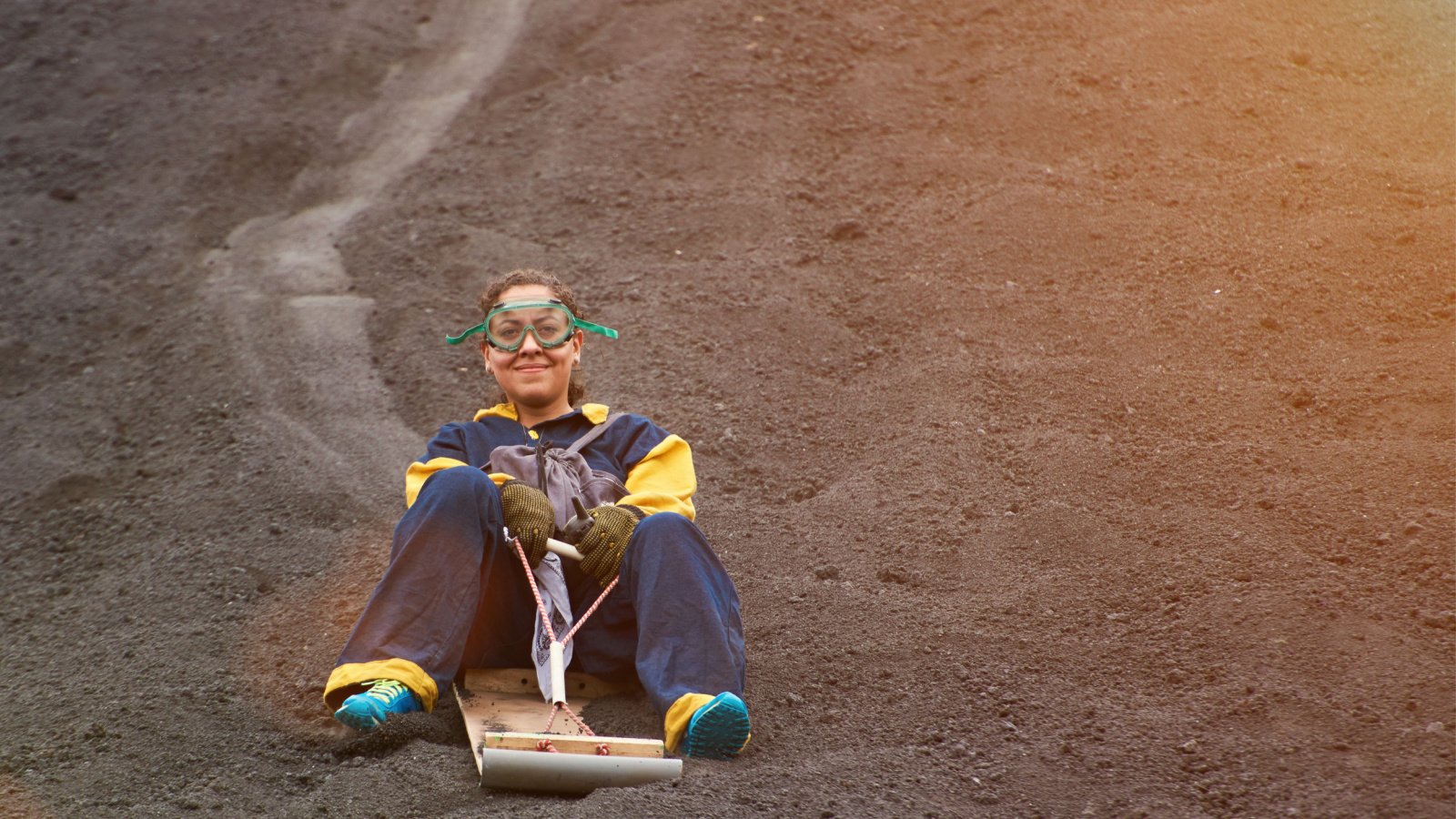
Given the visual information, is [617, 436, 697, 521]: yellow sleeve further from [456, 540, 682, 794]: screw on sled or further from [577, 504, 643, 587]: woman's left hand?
[456, 540, 682, 794]: screw on sled

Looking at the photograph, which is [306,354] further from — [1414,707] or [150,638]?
[1414,707]

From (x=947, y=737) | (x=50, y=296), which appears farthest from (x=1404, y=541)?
(x=50, y=296)

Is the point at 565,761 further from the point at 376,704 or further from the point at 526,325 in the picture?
the point at 526,325

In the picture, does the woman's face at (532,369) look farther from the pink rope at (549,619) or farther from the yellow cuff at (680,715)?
the yellow cuff at (680,715)

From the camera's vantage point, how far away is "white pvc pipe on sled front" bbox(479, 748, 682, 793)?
2773 mm

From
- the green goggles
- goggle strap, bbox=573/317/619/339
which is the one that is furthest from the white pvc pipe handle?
goggle strap, bbox=573/317/619/339

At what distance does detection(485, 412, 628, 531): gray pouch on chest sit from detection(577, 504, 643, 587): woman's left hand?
17 centimetres

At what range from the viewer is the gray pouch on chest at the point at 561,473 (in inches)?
138

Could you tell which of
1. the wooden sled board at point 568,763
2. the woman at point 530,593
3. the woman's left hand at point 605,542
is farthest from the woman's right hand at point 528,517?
the wooden sled board at point 568,763

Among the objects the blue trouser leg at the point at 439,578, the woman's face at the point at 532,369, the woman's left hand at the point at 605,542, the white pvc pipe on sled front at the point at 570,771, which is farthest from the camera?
the woman's face at the point at 532,369

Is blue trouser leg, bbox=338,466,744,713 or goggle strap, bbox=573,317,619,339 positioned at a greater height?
goggle strap, bbox=573,317,619,339

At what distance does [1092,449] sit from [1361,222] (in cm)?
187

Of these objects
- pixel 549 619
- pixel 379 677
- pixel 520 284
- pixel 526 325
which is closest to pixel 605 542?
pixel 549 619

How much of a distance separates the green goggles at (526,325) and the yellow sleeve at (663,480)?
1.39ft
